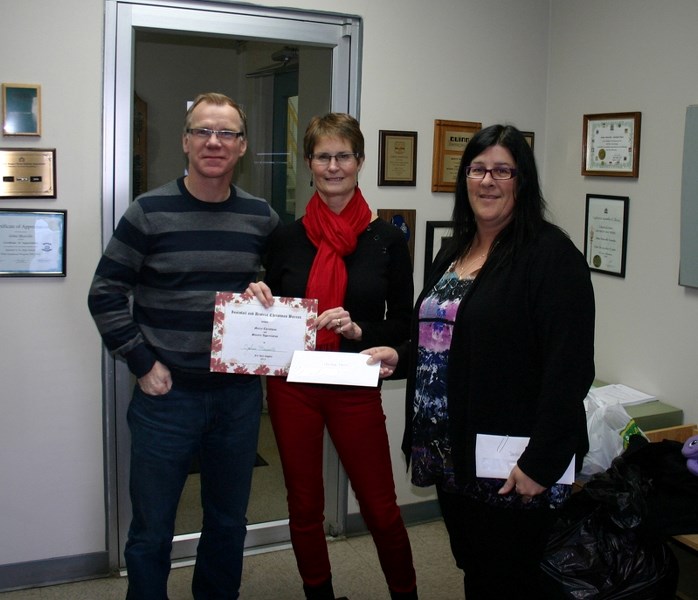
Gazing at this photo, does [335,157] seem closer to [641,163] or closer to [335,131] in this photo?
[335,131]

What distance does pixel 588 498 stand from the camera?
237 centimetres

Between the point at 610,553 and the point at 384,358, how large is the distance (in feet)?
2.98

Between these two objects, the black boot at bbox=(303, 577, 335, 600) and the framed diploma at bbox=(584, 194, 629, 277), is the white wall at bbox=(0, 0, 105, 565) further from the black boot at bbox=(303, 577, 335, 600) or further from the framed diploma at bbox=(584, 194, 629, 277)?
the framed diploma at bbox=(584, 194, 629, 277)

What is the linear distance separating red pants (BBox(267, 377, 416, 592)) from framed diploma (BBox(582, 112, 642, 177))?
1.43 metres

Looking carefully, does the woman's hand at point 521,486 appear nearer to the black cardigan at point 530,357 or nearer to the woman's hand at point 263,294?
the black cardigan at point 530,357

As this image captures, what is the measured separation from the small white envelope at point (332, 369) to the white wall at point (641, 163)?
52.7 inches

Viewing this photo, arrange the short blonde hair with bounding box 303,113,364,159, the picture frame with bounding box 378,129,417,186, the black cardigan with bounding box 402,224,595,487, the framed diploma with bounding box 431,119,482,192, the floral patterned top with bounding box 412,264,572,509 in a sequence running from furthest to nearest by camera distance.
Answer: the framed diploma with bounding box 431,119,482,192 → the picture frame with bounding box 378,129,417,186 → the short blonde hair with bounding box 303,113,364,159 → the floral patterned top with bounding box 412,264,572,509 → the black cardigan with bounding box 402,224,595,487

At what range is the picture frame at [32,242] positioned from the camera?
8.39 feet

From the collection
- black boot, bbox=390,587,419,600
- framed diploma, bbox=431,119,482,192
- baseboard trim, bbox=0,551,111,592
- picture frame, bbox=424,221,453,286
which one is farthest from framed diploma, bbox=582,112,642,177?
baseboard trim, bbox=0,551,111,592

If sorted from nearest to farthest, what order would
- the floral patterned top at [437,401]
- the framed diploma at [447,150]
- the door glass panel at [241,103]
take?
the floral patterned top at [437,401]
the door glass panel at [241,103]
the framed diploma at [447,150]

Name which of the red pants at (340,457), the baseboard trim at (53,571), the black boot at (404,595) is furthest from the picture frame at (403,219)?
the baseboard trim at (53,571)

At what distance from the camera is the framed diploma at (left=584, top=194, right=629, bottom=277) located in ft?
9.81

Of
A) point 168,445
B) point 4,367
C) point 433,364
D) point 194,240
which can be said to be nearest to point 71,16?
point 194,240

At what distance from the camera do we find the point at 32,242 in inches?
102
